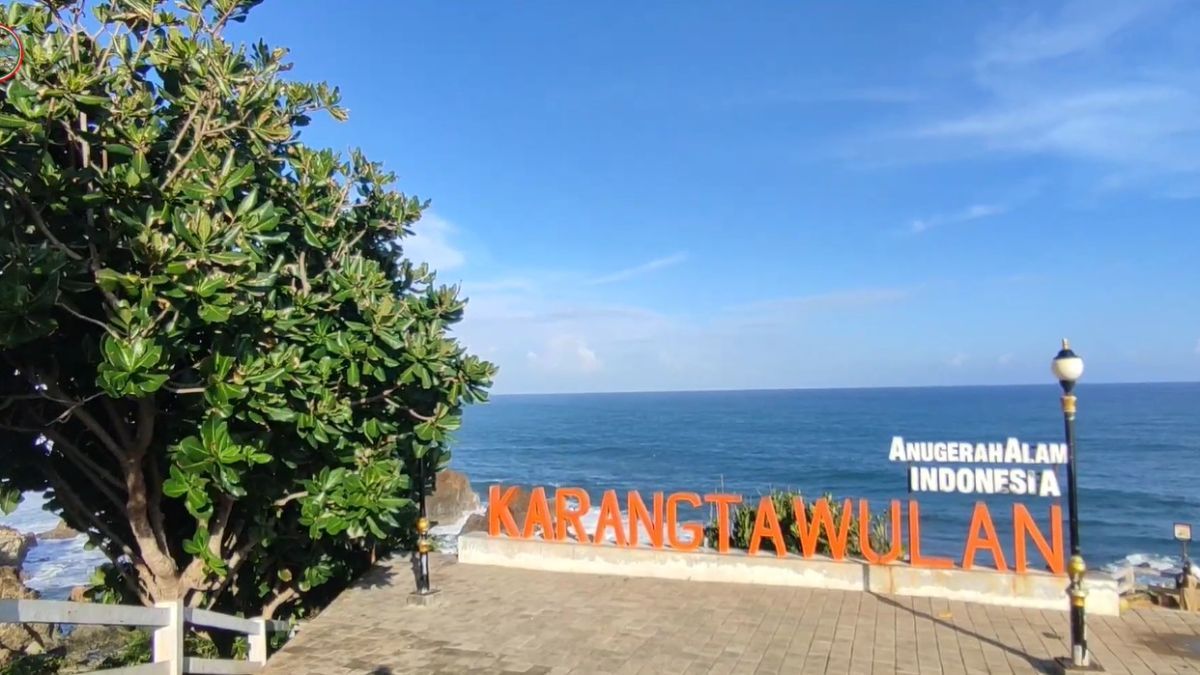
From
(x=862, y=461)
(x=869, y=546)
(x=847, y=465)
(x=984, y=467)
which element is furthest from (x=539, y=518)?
(x=862, y=461)

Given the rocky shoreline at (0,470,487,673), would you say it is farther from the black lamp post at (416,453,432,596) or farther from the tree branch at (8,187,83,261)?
the tree branch at (8,187,83,261)

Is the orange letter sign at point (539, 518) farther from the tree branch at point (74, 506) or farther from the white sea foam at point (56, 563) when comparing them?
the white sea foam at point (56, 563)

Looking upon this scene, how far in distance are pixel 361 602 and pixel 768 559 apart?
20.2 ft

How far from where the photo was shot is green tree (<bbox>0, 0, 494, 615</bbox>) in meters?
6.85

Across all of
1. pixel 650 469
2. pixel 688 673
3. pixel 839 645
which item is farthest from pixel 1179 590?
pixel 650 469

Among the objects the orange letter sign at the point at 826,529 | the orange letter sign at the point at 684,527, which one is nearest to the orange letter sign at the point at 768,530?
the orange letter sign at the point at 826,529

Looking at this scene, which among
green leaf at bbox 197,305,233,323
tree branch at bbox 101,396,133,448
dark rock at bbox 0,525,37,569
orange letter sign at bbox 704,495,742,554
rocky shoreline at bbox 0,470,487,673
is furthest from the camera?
dark rock at bbox 0,525,37,569

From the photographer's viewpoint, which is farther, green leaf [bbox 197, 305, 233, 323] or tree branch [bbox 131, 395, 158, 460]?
tree branch [bbox 131, 395, 158, 460]

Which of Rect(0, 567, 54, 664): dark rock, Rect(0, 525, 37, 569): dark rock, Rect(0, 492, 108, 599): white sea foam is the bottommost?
Rect(0, 492, 108, 599): white sea foam

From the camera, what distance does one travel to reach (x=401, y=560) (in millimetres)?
13875

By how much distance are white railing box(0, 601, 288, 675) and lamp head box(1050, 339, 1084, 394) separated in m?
9.56

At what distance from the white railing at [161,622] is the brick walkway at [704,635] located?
440mm

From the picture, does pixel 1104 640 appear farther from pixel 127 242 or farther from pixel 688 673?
pixel 127 242

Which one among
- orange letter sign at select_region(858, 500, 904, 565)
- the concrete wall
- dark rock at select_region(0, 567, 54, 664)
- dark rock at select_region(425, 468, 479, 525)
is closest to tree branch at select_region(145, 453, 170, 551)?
the concrete wall
